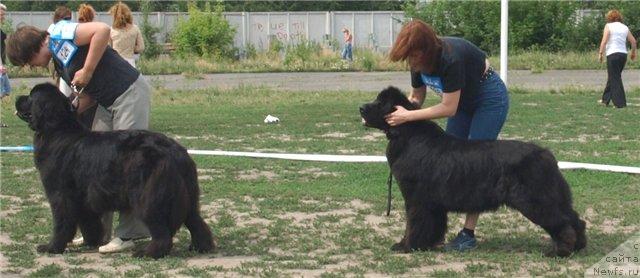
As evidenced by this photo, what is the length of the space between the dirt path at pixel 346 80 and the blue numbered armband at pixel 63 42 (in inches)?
658

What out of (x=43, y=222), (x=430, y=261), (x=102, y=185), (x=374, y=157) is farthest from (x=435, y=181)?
→ (x=374, y=157)

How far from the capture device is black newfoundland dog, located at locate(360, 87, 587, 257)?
633 centimetres

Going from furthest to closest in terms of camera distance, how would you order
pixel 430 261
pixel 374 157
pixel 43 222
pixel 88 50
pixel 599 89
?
pixel 599 89, pixel 374 157, pixel 43 222, pixel 88 50, pixel 430 261

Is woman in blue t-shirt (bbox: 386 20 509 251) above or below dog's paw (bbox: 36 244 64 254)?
above

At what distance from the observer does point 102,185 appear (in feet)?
21.5

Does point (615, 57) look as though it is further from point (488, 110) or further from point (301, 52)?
point (301, 52)

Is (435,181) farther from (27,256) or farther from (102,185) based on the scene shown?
(27,256)

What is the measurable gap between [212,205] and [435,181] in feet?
9.27

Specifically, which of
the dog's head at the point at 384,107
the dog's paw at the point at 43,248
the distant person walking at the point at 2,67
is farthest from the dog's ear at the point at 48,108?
the distant person walking at the point at 2,67

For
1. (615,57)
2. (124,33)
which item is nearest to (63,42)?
(124,33)

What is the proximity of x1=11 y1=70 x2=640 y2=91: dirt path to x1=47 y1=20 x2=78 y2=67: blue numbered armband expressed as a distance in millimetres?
16715

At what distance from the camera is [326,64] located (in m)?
33.2

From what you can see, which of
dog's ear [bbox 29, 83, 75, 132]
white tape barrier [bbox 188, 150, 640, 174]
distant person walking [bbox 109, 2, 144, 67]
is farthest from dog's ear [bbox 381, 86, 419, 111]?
distant person walking [bbox 109, 2, 144, 67]

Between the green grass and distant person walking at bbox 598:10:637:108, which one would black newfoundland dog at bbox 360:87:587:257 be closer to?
distant person walking at bbox 598:10:637:108
